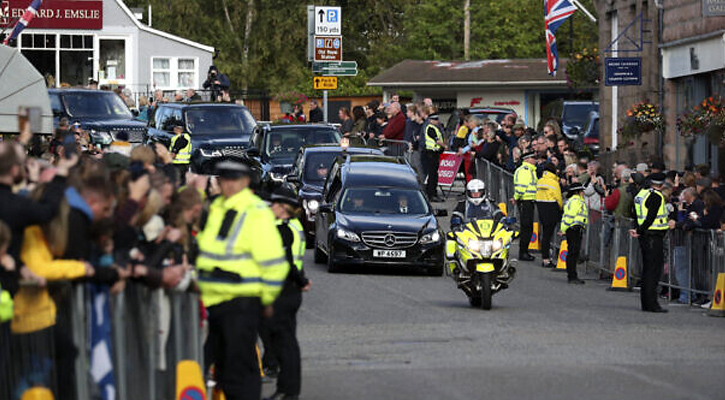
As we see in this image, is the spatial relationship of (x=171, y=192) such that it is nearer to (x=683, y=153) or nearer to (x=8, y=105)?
(x=8, y=105)

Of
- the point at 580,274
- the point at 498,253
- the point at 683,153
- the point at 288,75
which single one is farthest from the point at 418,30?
the point at 498,253

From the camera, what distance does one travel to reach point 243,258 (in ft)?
35.8

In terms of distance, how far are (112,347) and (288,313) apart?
237 cm

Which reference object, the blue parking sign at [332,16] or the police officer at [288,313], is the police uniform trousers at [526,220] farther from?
the police officer at [288,313]

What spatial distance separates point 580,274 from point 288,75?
53.5m

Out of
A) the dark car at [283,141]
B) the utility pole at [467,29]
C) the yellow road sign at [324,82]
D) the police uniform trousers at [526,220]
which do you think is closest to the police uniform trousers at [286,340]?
the police uniform trousers at [526,220]

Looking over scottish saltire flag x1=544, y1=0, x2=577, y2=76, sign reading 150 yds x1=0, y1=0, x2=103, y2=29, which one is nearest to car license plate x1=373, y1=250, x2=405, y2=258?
scottish saltire flag x1=544, y1=0, x2=577, y2=76

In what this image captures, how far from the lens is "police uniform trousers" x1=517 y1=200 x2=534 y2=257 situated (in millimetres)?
26750

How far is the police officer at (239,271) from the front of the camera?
35.8 feet

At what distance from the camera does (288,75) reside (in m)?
78.6

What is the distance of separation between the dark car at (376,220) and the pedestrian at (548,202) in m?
2.18

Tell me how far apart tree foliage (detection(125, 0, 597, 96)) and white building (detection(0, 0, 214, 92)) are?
13.7m

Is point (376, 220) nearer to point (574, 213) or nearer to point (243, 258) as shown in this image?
point (574, 213)

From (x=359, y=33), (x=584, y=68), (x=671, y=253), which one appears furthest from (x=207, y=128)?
(x=359, y=33)
